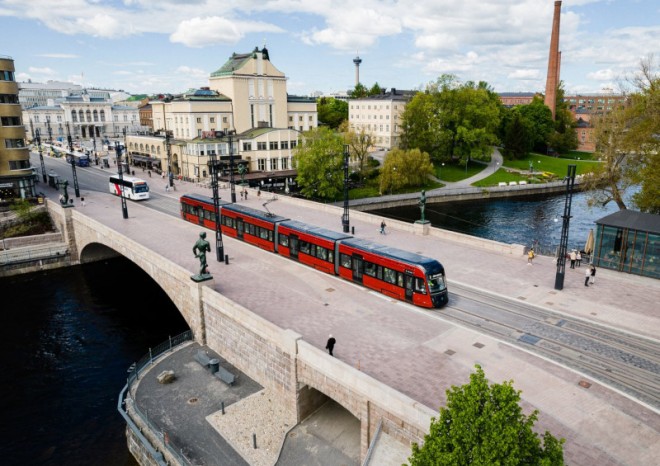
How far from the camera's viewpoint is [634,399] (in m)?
17.8

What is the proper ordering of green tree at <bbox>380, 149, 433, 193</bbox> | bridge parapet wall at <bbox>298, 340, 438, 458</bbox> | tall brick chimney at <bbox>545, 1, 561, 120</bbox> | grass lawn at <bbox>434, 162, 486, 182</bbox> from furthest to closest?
tall brick chimney at <bbox>545, 1, 561, 120</bbox>
grass lawn at <bbox>434, 162, 486, 182</bbox>
green tree at <bbox>380, 149, 433, 193</bbox>
bridge parapet wall at <bbox>298, 340, 438, 458</bbox>

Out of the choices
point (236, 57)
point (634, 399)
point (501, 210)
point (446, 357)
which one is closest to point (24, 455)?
point (446, 357)

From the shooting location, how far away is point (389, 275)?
26.9 meters

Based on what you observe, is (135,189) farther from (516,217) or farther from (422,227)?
(516,217)

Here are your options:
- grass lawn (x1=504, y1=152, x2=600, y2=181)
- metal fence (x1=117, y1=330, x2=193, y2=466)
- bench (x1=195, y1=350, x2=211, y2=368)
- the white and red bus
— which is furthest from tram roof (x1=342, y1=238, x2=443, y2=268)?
grass lawn (x1=504, y1=152, x2=600, y2=181)

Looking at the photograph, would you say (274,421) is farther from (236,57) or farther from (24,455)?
(236,57)

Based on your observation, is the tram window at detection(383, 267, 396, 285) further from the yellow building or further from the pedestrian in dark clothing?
the yellow building

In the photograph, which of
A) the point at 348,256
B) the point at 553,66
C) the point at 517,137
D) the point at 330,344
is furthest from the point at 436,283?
the point at 553,66

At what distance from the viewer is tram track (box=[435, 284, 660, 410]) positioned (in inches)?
754

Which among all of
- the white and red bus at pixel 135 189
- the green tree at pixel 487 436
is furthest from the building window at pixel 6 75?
the green tree at pixel 487 436

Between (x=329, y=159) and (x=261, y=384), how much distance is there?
51.3 meters

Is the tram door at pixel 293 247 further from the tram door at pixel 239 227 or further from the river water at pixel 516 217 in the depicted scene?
the river water at pixel 516 217

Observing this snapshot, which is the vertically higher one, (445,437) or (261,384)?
(445,437)

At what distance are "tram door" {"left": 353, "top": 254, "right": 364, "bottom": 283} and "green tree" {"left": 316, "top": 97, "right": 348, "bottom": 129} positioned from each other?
106995mm
